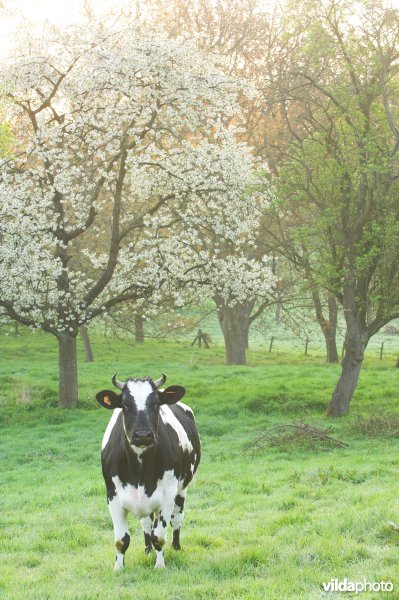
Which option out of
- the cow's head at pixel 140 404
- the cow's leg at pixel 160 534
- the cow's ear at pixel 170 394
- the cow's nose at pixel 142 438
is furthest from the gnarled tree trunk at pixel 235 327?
the cow's nose at pixel 142 438

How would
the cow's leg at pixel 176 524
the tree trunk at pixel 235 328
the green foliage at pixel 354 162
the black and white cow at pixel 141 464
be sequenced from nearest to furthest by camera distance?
the black and white cow at pixel 141 464 → the cow's leg at pixel 176 524 → the green foliage at pixel 354 162 → the tree trunk at pixel 235 328

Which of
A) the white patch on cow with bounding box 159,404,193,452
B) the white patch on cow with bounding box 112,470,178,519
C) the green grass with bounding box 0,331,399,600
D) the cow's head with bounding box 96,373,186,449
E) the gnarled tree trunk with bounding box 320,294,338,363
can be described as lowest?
the green grass with bounding box 0,331,399,600

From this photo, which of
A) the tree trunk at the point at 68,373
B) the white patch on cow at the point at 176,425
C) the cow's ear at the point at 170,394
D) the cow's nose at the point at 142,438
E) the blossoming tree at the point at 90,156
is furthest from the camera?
the tree trunk at the point at 68,373

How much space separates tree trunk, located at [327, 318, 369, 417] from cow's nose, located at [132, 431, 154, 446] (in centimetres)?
1476

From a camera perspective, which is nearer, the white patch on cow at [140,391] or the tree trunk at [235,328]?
the white patch on cow at [140,391]

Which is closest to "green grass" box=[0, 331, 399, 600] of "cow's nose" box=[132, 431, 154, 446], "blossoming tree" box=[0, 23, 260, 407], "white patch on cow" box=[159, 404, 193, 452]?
"white patch on cow" box=[159, 404, 193, 452]

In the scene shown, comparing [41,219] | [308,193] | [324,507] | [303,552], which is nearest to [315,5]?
[308,193]

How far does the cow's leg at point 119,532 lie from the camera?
8.13 metres

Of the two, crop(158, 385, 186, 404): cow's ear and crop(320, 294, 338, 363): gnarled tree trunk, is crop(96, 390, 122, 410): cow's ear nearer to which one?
crop(158, 385, 186, 404): cow's ear

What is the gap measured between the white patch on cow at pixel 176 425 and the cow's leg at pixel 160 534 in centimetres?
116

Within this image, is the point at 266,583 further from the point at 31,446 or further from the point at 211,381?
the point at 211,381

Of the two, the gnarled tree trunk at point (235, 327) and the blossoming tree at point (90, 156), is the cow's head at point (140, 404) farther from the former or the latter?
the gnarled tree trunk at point (235, 327)

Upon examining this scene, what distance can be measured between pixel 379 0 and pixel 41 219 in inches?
498

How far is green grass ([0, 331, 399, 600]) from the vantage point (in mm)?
7598
